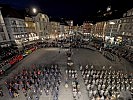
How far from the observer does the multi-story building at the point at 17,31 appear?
148 ft

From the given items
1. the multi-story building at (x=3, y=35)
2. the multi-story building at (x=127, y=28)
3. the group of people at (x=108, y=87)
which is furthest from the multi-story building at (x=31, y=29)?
the multi-story building at (x=127, y=28)

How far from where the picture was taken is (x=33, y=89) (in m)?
19.4

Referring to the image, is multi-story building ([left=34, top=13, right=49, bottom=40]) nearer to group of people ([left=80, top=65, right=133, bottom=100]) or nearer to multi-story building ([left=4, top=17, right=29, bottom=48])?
multi-story building ([left=4, top=17, right=29, bottom=48])

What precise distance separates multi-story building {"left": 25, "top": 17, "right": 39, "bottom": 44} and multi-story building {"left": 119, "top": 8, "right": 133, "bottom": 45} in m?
44.6

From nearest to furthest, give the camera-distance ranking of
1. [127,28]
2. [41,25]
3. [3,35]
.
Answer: [3,35] < [127,28] < [41,25]

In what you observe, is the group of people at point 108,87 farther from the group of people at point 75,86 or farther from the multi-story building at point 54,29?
the multi-story building at point 54,29

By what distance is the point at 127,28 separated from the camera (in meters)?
45.7

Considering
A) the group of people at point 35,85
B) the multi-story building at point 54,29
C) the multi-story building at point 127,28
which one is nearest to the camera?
the group of people at point 35,85

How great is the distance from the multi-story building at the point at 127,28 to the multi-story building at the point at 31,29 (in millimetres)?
44646

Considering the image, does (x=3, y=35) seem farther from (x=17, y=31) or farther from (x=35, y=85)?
(x=35, y=85)

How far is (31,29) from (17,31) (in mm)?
12582

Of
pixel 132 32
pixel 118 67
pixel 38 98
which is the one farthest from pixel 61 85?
pixel 132 32

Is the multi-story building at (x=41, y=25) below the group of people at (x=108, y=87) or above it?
above

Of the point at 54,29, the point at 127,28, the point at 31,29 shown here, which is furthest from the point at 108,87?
the point at 54,29
